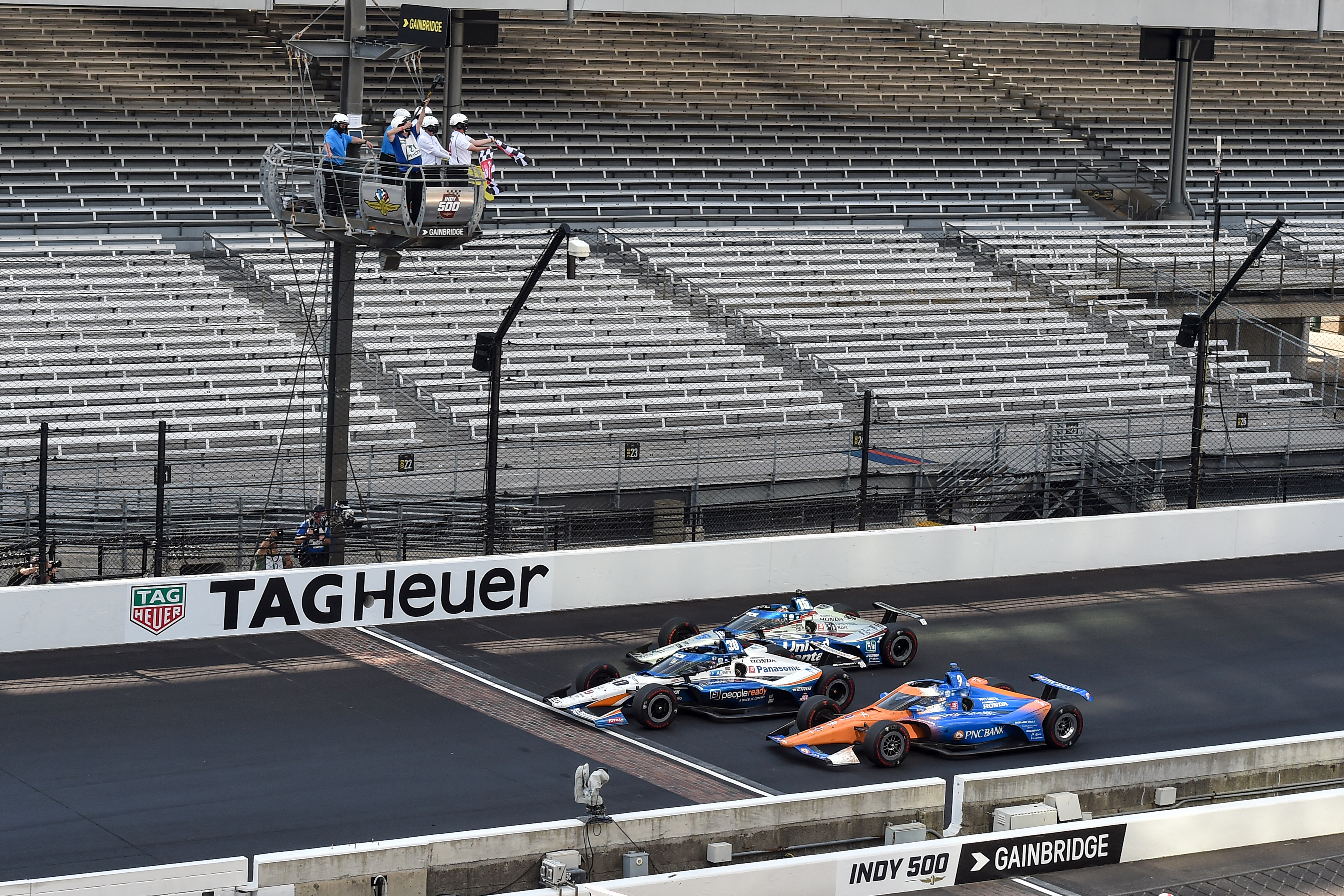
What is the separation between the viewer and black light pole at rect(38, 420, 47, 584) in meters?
18.8

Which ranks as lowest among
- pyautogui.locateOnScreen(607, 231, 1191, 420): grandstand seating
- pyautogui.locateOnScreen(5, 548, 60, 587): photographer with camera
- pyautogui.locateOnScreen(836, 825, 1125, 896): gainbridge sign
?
pyautogui.locateOnScreen(836, 825, 1125, 896): gainbridge sign

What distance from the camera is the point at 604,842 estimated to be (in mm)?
13273

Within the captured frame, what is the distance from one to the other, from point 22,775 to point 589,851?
5.36 m

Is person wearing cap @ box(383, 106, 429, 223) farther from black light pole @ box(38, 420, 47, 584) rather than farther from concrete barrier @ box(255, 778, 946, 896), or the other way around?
concrete barrier @ box(255, 778, 946, 896)

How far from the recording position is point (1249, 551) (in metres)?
25.4

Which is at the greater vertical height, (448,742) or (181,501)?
(181,501)

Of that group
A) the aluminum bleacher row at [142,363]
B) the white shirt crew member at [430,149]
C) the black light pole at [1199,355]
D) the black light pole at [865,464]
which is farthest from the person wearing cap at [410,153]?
the black light pole at [1199,355]

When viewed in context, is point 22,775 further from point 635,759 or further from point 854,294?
point 854,294

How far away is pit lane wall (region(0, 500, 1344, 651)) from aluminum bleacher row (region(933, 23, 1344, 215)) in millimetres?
17226

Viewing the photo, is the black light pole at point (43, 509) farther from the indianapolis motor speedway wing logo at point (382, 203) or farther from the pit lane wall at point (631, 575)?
the indianapolis motor speedway wing logo at point (382, 203)

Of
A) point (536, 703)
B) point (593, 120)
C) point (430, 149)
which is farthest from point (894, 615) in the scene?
point (593, 120)

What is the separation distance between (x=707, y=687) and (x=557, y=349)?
12775 millimetres

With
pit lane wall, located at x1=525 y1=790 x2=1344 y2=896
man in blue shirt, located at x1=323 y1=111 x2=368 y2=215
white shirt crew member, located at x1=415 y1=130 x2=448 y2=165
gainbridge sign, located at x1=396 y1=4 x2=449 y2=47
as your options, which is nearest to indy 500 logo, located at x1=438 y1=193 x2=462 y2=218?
white shirt crew member, located at x1=415 y1=130 x2=448 y2=165

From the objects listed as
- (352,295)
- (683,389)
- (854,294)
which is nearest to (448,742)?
(352,295)
